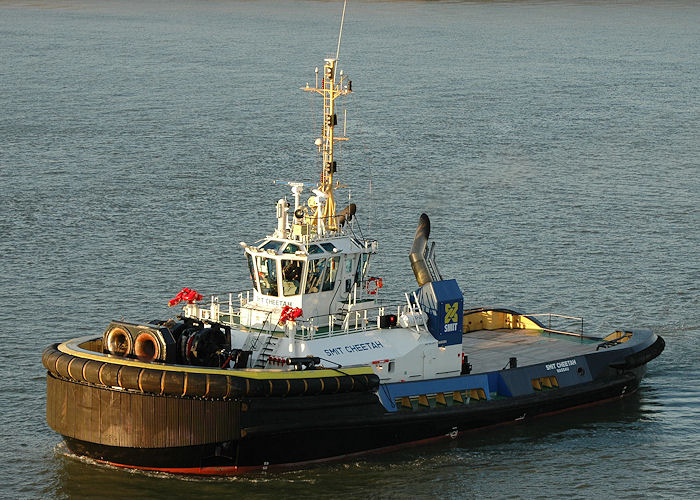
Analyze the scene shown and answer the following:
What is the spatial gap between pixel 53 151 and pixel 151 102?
15853 millimetres

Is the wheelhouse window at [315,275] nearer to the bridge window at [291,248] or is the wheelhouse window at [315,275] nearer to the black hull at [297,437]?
the bridge window at [291,248]

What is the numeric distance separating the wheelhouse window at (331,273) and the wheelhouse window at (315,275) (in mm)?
140

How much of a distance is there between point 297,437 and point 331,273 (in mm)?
4155

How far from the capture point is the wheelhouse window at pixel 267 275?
87.2ft

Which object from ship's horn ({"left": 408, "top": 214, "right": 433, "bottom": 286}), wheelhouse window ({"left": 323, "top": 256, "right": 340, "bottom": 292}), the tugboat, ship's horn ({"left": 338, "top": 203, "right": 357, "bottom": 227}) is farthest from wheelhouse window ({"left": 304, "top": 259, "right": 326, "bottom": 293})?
ship's horn ({"left": 408, "top": 214, "right": 433, "bottom": 286})

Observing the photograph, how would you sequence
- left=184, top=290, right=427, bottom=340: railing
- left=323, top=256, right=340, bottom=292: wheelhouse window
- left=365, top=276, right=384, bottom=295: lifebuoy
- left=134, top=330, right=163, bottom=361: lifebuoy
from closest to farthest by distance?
left=134, top=330, right=163, bottom=361: lifebuoy
left=184, top=290, right=427, bottom=340: railing
left=323, top=256, right=340, bottom=292: wheelhouse window
left=365, top=276, right=384, bottom=295: lifebuoy

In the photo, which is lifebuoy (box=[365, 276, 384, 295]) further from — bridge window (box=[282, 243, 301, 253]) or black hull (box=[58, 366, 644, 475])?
black hull (box=[58, 366, 644, 475])

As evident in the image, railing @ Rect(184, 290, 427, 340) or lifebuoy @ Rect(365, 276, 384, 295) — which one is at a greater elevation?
lifebuoy @ Rect(365, 276, 384, 295)

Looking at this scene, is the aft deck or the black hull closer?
the black hull

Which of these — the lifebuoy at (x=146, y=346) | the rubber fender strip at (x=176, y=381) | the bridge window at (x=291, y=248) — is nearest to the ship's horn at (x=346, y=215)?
the bridge window at (x=291, y=248)

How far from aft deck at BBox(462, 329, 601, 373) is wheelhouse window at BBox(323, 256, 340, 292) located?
4.03m

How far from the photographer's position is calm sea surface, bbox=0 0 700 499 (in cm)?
2606

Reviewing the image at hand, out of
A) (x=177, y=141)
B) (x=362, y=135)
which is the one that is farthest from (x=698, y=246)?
(x=177, y=141)

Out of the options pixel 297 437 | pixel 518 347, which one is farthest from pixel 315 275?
pixel 518 347
